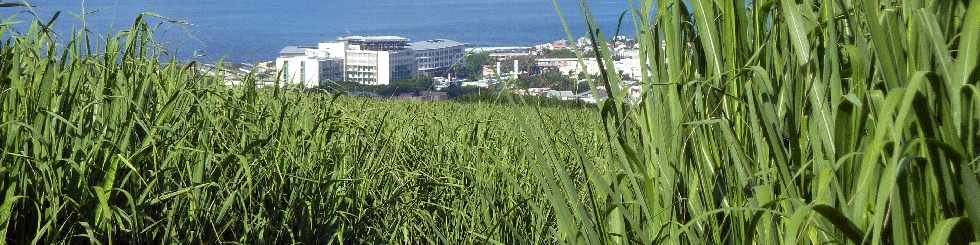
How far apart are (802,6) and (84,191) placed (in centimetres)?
135

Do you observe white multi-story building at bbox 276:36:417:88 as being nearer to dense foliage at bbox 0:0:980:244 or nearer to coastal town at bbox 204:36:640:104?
coastal town at bbox 204:36:640:104

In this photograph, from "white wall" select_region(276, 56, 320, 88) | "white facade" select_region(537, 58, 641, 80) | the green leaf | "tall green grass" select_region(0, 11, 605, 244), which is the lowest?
"tall green grass" select_region(0, 11, 605, 244)

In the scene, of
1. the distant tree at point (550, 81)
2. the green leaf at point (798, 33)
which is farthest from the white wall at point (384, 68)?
the green leaf at point (798, 33)

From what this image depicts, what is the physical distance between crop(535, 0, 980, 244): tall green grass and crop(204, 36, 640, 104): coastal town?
0.36ft

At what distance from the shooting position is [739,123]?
59.4 inches

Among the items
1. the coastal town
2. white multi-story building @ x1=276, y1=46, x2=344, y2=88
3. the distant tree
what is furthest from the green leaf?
white multi-story building @ x1=276, y1=46, x2=344, y2=88

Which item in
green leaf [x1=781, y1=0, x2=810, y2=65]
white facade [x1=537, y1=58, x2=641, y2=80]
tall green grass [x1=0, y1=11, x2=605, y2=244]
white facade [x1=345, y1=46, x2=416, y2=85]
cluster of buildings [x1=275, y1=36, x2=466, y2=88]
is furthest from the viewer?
white facade [x1=345, y1=46, x2=416, y2=85]

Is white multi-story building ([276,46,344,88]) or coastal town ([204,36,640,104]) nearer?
coastal town ([204,36,640,104])

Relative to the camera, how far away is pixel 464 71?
105 inches

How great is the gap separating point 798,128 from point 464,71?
53.0 inches

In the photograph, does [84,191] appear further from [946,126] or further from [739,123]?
[946,126]

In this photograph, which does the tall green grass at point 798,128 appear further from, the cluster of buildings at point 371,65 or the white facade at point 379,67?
the white facade at point 379,67

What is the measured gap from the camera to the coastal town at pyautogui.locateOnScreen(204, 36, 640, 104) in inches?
73.5

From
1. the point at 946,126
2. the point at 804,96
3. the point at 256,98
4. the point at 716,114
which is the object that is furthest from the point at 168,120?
the point at 946,126
